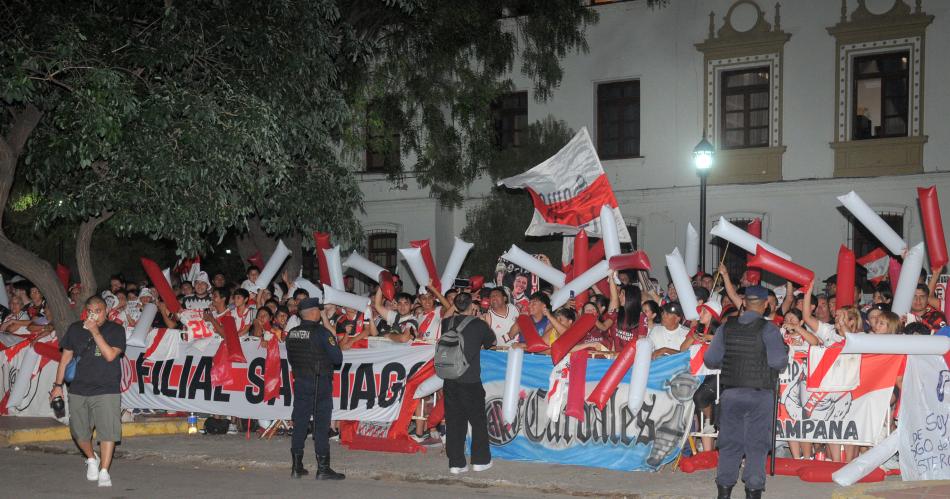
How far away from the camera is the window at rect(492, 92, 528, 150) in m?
25.9

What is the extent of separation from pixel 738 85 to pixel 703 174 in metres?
6.90

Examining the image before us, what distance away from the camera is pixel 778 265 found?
33.4ft

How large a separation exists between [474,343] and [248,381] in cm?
382

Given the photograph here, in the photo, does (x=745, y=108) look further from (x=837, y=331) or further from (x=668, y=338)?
(x=837, y=331)

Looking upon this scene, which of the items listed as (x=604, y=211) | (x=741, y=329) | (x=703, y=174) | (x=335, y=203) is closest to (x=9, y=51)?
(x=335, y=203)

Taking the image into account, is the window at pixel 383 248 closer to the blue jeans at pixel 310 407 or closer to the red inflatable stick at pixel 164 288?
the red inflatable stick at pixel 164 288

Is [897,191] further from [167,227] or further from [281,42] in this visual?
[167,227]

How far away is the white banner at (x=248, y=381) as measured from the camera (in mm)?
12188

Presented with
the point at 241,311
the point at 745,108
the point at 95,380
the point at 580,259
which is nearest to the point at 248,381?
the point at 241,311

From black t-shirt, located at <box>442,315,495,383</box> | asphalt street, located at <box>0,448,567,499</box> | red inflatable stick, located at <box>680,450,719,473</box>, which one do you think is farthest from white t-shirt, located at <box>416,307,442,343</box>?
red inflatable stick, located at <box>680,450,719,473</box>

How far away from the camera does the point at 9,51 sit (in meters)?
11.8

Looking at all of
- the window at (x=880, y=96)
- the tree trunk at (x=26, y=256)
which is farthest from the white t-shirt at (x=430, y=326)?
the window at (x=880, y=96)

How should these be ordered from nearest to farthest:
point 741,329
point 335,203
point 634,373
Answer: point 741,329 < point 634,373 < point 335,203

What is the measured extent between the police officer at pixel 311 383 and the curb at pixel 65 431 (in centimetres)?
377
